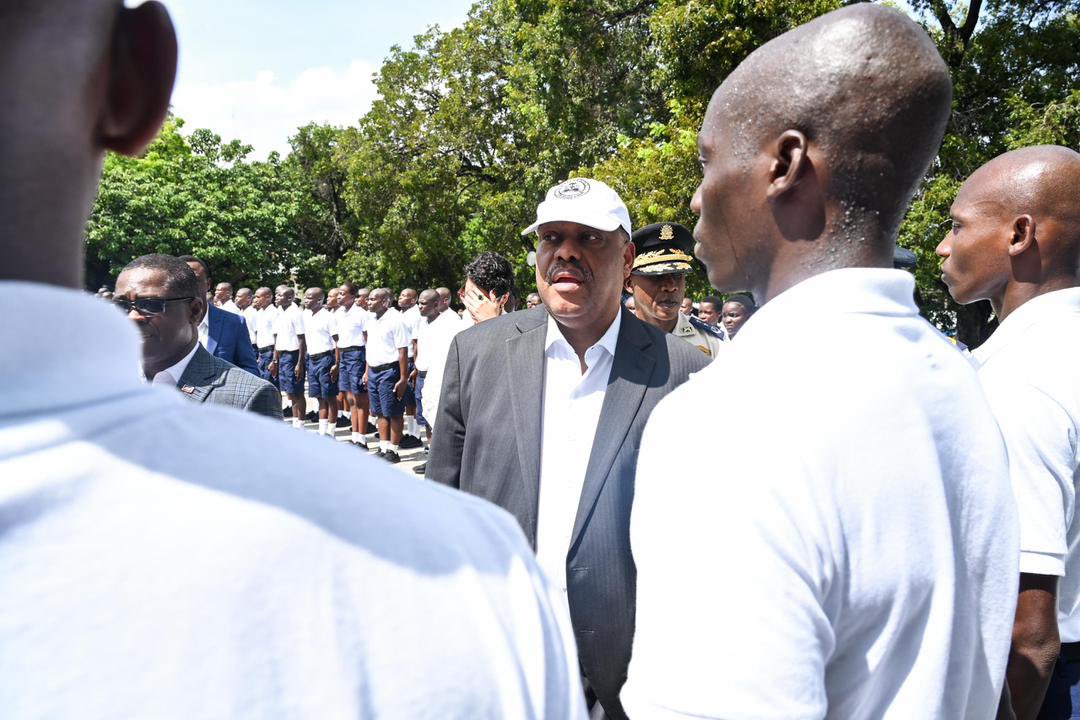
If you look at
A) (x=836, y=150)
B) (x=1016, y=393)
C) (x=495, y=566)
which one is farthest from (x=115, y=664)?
(x=1016, y=393)

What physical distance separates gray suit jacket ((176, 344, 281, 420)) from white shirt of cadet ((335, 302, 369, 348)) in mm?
8774

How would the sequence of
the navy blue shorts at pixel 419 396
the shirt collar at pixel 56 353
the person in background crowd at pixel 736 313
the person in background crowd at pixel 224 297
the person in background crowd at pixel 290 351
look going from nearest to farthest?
the shirt collar at pixel 56 353
the person in background crowd at pixel 736 313
the navy blue shorts at pixel 419 396
the person in background crowd at pixel 290 351
the person in background crowd at pixel 224 297

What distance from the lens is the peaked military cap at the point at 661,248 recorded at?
197 inches

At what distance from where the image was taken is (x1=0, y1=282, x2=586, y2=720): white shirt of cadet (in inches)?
21.5

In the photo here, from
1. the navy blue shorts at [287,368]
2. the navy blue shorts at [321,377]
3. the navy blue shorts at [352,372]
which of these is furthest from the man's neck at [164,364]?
the navy blue shorts at [287,368]

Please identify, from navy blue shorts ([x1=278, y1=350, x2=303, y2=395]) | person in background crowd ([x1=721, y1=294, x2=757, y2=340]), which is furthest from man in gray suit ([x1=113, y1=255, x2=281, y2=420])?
navy blue shorts ([x1=278, y1=350, x2=303, y2=395])

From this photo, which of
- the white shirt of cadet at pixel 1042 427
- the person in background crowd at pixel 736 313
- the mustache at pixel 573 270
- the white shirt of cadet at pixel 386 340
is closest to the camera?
the white shirt of cadet at pixel 1042 427

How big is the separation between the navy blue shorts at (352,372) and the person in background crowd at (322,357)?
336 millimetres

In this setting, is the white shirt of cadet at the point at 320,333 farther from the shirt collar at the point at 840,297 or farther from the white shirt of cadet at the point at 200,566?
the white shirt of cadet at the point at 200,566

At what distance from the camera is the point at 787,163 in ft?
4.40

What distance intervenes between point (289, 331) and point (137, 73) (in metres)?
13.5

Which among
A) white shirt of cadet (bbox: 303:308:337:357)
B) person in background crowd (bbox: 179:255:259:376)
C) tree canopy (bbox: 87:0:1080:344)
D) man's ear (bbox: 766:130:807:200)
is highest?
tree canopy (bbox: 87:0:1080:344)

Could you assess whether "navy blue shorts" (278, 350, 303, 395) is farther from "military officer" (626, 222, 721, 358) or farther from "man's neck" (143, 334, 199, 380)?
"man's neck" (143, 334, 199, 380)

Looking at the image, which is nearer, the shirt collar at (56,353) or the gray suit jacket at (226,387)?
the shirt collar at (56,353)
